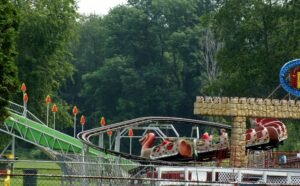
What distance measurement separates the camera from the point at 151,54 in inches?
5030

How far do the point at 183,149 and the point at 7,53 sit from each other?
11752 millimetres

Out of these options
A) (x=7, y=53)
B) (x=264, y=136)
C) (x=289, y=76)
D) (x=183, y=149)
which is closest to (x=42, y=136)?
(x=7, y=53)

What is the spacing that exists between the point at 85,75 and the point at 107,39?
230 inches

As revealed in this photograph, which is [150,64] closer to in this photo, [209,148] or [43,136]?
[43,136]

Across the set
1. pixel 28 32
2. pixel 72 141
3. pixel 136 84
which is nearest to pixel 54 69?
pixel 28 32

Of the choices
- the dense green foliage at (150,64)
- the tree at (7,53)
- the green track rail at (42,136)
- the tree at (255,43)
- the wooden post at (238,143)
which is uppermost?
the dense green foliage at (150,64)

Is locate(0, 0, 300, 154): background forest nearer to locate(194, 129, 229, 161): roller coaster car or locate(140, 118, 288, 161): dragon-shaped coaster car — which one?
locate(140, 118, 288, 161): dragon-shaped coaster car

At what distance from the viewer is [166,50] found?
417ft

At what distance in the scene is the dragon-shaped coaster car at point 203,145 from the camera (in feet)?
170

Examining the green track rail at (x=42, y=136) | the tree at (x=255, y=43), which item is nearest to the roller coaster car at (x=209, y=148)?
the green track rail at (x=42, y=136)

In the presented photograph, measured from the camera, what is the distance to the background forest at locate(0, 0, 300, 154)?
82812 millimetres

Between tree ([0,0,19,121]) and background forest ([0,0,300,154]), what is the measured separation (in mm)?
19082

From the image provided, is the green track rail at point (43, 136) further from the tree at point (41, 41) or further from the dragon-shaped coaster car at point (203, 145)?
the tree at point (41, 41)

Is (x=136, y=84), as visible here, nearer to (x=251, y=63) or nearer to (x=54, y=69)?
(x=54, y=69)
